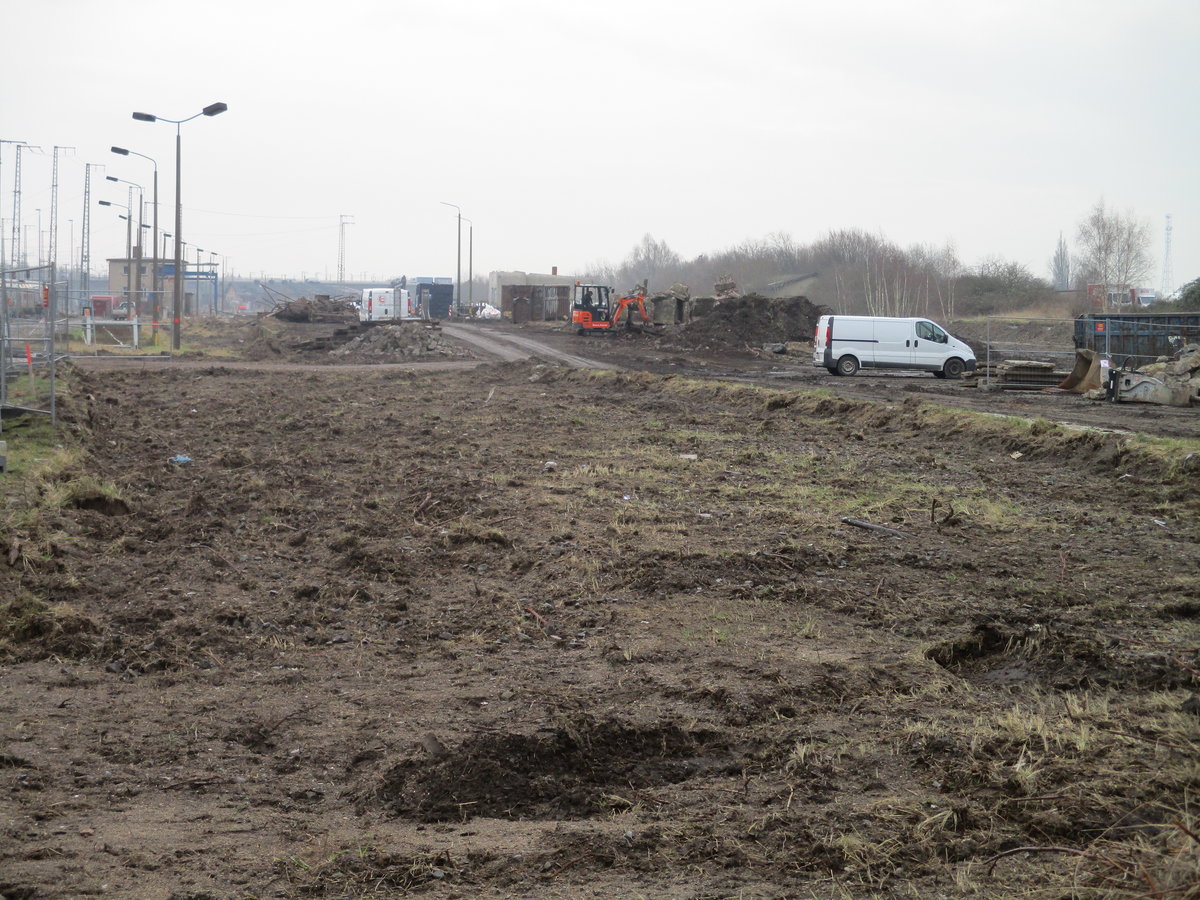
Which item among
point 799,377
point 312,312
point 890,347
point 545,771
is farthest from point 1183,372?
point 312,312

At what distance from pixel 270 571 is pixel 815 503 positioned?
6.35 m

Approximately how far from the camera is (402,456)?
1555 cm

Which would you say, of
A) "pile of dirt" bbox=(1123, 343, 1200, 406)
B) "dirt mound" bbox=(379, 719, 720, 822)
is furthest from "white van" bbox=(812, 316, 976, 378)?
"dirt mound" bbox=(379, 719, 720, 822)

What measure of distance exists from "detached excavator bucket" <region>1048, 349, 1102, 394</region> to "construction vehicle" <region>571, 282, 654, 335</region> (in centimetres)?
2866

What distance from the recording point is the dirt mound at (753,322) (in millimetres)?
48844

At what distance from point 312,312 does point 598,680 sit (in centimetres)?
6260

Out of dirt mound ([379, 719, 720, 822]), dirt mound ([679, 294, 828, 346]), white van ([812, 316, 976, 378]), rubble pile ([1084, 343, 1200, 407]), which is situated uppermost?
dirt mound ([679, 294, 828, 346])

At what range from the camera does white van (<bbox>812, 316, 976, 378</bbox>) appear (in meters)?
32.5

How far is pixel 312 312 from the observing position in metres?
65.4

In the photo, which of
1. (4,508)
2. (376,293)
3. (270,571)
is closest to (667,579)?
(270,571)

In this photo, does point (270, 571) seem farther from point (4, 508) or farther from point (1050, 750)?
point (1050, 750)

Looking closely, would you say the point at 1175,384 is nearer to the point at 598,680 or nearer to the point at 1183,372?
the point at 1183,372

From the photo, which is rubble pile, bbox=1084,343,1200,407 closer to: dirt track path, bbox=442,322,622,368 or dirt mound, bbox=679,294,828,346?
dirt track path, bbox=442,322,622,368

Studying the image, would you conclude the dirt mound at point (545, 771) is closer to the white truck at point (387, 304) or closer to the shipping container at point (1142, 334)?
the shipping container at point (1142, 334)
